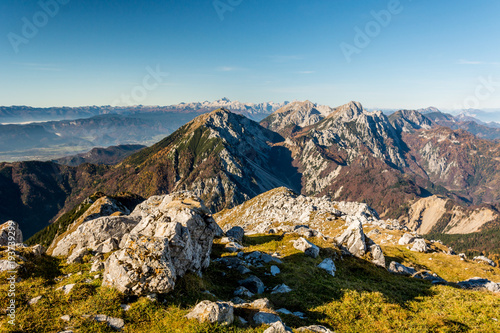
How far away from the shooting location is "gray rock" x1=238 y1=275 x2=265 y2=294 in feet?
77.6

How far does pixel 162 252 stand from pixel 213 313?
19.4 ft

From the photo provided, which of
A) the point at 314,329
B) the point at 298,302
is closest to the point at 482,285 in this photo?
the point at 298,302

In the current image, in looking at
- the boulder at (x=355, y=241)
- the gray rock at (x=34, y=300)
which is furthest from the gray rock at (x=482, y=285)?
the gray rock at (x=34, y=300)

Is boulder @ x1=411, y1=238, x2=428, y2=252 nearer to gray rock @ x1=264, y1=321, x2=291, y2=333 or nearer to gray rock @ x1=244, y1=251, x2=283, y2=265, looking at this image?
gray rock @ x1=244, y1=251, x2=283, y2=265

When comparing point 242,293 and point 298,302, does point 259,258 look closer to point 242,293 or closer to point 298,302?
point 242,293

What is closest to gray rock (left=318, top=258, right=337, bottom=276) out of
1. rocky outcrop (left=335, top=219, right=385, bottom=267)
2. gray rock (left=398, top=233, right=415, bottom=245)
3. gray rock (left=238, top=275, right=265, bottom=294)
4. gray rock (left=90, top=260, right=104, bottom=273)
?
rocky outcrop (left=335, top=219, right=385, bottom=267)

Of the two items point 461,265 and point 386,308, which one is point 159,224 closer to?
point 386,308

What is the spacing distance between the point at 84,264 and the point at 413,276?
149 feet

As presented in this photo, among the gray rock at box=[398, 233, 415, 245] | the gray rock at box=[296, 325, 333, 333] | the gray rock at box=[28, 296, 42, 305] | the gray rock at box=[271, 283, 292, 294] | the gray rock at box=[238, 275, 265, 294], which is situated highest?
the gray rock at box=[28, 296, 42, 305]

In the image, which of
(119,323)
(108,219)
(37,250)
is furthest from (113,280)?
(108,219)

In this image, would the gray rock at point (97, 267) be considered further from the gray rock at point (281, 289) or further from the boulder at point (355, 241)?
the boulder at point (355, 241)

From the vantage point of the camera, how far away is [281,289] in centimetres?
2406

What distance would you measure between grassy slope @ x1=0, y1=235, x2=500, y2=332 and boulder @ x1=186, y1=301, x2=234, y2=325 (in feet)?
1.23

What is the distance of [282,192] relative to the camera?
511ft
